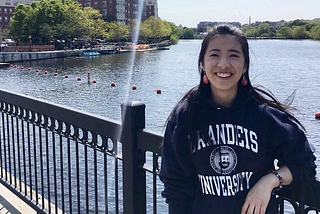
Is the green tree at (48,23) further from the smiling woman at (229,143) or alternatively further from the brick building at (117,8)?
the smiling woman at (229,143)

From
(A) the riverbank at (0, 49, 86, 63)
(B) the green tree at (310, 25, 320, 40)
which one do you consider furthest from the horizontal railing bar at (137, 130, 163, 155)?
(B) the green tree at (310, 25, 320, 40)

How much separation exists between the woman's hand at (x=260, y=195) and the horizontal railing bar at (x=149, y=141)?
80cm

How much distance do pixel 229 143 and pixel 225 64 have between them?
0.38 metres

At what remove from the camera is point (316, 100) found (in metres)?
27.8

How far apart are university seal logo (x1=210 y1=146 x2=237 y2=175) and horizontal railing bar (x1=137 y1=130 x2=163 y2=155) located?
66cm

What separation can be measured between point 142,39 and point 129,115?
469 ft

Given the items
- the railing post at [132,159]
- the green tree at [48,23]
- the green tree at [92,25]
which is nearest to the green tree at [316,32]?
the green tree at [92,25]

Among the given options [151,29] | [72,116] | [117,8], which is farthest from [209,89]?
[151,29]

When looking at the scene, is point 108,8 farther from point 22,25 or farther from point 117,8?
point 22,25

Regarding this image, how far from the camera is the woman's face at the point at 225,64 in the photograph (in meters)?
2.01

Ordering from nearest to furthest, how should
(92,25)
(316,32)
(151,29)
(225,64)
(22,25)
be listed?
(225,64), (22,25), (92,25), (151,29), (316,32)

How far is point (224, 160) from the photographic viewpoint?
1.91m

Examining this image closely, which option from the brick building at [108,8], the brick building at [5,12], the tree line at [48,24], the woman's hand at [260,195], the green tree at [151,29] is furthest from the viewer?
the green tree at [151,29]

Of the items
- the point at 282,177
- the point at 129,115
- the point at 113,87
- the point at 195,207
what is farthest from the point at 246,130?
the point at 113,87
